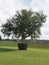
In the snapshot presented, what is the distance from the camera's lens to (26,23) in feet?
155

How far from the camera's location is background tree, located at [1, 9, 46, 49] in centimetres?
4507

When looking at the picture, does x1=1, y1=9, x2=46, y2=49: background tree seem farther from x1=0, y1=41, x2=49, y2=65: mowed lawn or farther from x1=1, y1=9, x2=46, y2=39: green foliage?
x1=0, y1=41, x2=49, y2=65: mowed lawn

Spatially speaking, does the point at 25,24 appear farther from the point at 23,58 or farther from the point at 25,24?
the point at 23,58

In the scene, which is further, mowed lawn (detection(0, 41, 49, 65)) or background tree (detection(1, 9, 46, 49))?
background tree (detection(1, 9, 46, 49))

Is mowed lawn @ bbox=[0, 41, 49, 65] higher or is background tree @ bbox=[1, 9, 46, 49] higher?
background tree @ bbox=[1, 9, 46, 49]

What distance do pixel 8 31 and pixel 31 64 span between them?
35.8 m

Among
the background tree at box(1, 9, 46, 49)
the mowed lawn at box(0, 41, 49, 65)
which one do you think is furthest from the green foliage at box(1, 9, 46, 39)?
the mowed lawn at box(0, 41, 49, 65)

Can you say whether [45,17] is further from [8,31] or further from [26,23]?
[8,31]

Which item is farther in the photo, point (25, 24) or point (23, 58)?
point (25, 24)

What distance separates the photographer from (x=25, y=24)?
47.4m

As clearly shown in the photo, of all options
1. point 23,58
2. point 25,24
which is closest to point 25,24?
point 25,24

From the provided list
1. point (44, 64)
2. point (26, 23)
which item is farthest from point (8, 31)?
point (44, 64)

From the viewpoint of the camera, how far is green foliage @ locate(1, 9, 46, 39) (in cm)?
4506

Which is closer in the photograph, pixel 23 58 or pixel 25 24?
pixel 23 58
